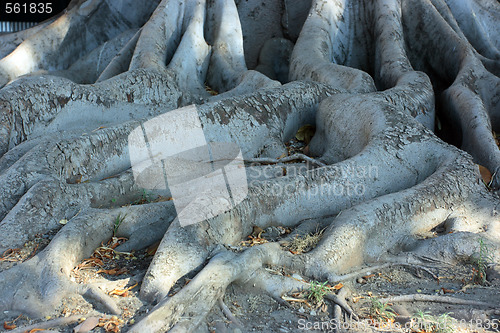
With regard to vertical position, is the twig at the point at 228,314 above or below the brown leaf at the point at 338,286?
above

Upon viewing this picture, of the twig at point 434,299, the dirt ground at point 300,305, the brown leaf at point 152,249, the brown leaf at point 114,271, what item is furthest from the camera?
the brown leaf at point 152,249

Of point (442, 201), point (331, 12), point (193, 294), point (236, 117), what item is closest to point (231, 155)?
point (236, 117)

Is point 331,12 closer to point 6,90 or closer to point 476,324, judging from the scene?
point 6,90

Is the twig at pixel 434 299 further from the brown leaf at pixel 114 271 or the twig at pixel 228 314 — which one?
the brown leaf at pixel 114 271

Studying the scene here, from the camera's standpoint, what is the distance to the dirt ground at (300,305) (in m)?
2.41

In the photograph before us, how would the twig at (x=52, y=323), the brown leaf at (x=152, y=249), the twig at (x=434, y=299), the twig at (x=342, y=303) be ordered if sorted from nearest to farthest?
the twig at (x=52, y=323), the twig at (x=342, y=303), the twig at (x=434, y=299), the brown leaf at (x=152, y=249)

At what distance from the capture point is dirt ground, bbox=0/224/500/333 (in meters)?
2.41

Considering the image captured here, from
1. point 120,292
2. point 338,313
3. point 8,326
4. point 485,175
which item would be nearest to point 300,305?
point 338,313

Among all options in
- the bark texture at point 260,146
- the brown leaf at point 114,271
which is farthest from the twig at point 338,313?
the brown leaf at point 114,271

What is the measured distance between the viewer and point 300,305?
262cm

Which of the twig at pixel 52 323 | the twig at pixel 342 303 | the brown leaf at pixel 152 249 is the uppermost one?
the twig at pixel 52 323

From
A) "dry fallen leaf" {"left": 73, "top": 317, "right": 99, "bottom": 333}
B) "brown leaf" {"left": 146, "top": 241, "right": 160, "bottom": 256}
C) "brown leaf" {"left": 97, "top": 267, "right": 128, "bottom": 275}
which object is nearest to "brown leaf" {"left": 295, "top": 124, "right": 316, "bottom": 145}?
"brown leaf" {"left": 146, "top": 241, "right": 160, "bottom": 256}

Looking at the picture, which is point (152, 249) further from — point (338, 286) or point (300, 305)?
point (338, 286)

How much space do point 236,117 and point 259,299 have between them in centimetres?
212
